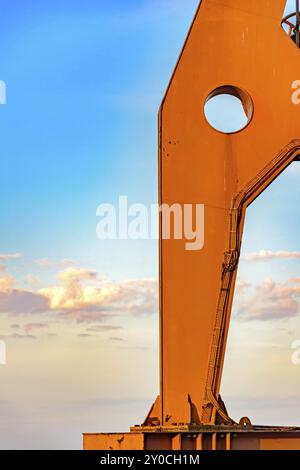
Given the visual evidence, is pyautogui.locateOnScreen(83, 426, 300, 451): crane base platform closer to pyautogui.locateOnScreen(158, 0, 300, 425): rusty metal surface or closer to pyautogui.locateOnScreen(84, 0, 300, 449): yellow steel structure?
pyautogui.locateOnScreen(84, 0, 300, 449): yellow steel structure

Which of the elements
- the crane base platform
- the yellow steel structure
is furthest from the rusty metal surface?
the crane base platform

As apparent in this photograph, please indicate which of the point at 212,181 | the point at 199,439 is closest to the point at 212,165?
the point at 212,181

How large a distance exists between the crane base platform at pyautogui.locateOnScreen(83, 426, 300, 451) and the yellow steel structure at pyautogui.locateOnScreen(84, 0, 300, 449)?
2cm

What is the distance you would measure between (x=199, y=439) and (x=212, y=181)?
5.05 m

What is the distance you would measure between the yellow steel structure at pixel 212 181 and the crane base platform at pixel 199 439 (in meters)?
0.02

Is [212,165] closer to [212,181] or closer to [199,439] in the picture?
[212,181]

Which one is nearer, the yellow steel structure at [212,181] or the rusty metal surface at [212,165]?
the yellow steel structure at [212,181]

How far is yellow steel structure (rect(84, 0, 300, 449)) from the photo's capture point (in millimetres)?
21109

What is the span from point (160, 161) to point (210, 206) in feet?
4.34

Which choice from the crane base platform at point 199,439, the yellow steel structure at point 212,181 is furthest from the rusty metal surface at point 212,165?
the crane base platform at point 199,439

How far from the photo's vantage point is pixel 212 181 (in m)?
22.0

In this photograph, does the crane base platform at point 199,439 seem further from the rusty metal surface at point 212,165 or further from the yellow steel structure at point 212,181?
the rusty metal surface at point 212,165

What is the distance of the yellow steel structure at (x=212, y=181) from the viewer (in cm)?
2111
